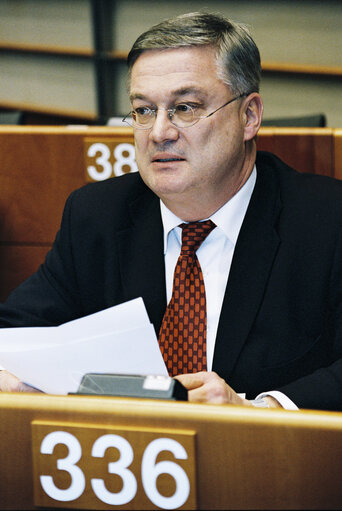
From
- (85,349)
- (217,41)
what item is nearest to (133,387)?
(85,349)

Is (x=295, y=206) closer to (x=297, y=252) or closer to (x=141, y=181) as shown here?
(x=297, y=252)

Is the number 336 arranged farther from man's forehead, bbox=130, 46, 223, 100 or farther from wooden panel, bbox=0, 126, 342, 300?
wooden panel, bbox=0, 126, 342, 300

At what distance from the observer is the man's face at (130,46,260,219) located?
142 cm

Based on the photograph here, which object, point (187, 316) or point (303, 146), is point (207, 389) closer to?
point (187, 316)

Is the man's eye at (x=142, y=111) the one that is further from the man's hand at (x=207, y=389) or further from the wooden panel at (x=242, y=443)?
the wooden panel at (x=242, y=443)

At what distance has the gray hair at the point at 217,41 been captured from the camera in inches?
56.4

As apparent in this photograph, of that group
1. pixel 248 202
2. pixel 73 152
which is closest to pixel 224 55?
pixel 248 202

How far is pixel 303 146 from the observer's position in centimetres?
209

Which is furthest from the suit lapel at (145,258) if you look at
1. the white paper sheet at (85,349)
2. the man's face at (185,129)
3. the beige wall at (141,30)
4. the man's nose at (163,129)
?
the beige wall at (141,30)

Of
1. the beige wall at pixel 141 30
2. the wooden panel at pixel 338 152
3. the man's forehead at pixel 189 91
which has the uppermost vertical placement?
the beige wall at pixel 141 30

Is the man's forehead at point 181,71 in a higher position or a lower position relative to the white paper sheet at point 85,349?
higher

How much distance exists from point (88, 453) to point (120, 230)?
2.97ft

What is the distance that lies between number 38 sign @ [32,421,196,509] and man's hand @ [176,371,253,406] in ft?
1.13

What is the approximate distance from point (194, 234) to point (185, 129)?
233mm
